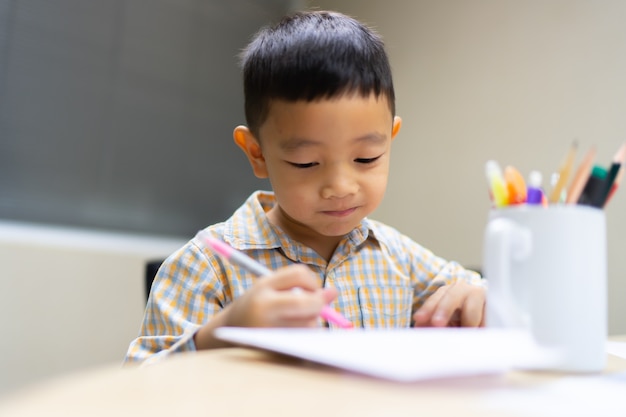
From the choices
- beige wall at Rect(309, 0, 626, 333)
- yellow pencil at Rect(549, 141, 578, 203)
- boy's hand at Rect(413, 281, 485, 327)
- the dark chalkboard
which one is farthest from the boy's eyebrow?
the dark chalkboard

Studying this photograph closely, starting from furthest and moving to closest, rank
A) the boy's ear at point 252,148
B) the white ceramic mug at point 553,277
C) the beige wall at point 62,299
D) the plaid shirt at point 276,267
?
the beige wall at point 62,299, the boy's ear at point 252,148, the plaid shirt at point 276,267, the white ceramic mug at point 553,277

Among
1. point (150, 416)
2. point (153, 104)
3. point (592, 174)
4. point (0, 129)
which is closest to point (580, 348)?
point (592, 174)

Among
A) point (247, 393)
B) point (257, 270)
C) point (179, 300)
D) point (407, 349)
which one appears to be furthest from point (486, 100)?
point (247, 393)

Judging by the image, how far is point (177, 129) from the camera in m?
2.23

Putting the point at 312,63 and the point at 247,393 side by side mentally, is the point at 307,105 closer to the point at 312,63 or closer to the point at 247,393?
the point at 312,63

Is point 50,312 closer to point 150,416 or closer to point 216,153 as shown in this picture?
point 216,153

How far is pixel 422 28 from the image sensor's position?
2162mm

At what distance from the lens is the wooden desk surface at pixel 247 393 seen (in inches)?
11.5

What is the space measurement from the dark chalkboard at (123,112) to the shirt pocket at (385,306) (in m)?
1.29

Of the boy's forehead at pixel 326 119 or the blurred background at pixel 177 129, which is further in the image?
the blurred background at pixel 177 129

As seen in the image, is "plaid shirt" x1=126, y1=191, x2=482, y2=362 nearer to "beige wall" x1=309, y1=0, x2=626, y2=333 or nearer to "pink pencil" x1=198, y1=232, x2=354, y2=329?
"pink pencil" x1=198, y1=232, x2=354, y2=329

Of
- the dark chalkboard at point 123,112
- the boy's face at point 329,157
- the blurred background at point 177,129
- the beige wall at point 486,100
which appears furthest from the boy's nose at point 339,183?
the dark chalkboard at point 123,112

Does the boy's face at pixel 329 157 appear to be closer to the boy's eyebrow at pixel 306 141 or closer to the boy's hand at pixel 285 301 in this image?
the boy's eyebrow at pixel 306 141

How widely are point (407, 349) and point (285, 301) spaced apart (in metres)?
0.13
